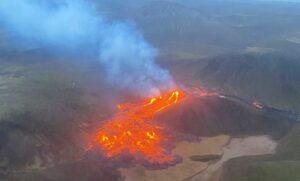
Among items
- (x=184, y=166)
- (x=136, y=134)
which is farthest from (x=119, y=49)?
(x=184, y=166)

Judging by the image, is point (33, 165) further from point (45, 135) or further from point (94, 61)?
point (94, 61)

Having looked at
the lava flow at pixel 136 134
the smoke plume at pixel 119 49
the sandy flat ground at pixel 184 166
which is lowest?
the sandy flat ground at pixel 184 166

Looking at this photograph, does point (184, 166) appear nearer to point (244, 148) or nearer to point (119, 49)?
point (244, 148)

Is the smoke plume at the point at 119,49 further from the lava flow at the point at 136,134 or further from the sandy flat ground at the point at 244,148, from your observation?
the sandy flat ground at the point at 244,148

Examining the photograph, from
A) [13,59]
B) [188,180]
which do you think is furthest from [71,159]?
[13,59]

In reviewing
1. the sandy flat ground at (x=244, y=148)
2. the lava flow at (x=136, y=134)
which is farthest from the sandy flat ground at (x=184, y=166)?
the lava flow at (x=136, y=134)

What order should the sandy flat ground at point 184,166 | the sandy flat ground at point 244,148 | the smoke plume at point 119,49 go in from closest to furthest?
the sandy flat ground at point 184,166 → the sandy flat ground at point 244,148 → the smoke plume at point 119,49
